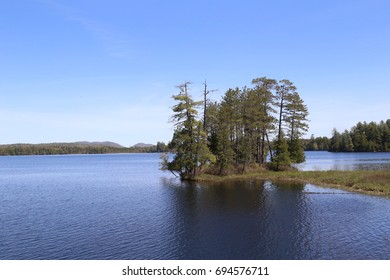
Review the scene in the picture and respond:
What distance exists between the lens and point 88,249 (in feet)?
73.8

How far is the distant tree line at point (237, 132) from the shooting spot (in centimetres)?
5797

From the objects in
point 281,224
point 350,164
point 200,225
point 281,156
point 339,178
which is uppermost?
point 281,156

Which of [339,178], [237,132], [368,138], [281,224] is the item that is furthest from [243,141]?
[368,138]

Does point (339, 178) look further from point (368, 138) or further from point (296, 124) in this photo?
point (368, 138)

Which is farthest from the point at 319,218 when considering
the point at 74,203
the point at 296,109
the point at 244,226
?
the point at 296,109

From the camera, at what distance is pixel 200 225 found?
28578 millimetres

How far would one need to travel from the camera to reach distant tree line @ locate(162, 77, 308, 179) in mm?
57969

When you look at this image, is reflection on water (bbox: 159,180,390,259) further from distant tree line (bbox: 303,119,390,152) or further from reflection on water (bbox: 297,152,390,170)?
distant tree line (bbox: 303,119,390,152)

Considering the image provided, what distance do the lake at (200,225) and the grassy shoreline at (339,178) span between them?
3.73 meters

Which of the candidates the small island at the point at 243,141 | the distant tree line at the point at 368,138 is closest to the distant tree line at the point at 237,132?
the small island at the point at 243,141

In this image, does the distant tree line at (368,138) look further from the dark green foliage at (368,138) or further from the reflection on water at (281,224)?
the reflection on water at (281,224)

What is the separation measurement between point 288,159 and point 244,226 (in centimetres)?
3970

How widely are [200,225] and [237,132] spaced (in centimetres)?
3838

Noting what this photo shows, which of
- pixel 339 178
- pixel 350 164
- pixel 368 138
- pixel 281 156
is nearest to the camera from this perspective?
pixel 339 178
